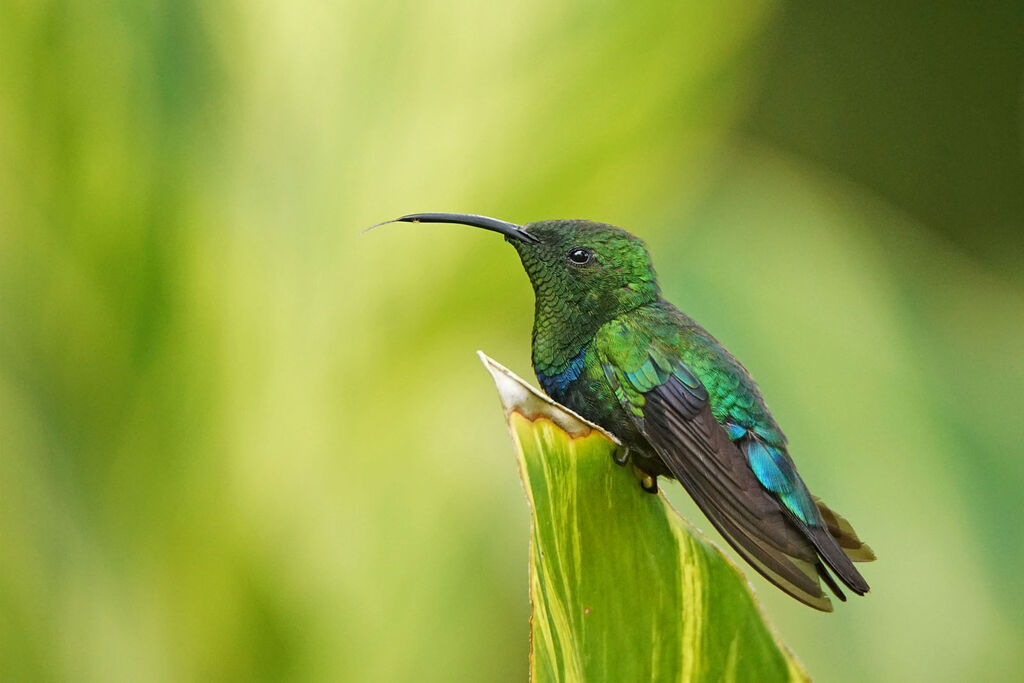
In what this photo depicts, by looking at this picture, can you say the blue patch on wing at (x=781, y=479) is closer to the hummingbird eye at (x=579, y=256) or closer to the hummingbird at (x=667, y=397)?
the hummingbird at (x=667, y=397)

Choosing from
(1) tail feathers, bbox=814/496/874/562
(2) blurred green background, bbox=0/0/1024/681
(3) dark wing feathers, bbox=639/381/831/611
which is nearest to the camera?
(3) dark wing feathers, bbox=639/381/831/611

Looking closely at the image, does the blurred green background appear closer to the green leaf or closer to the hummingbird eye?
the hummingbird eye

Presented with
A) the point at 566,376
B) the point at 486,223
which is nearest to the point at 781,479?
the point at 566,376

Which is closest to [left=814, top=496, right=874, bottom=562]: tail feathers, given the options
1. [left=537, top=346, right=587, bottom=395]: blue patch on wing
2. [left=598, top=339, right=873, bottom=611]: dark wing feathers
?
[left=598, top=339, right=873, bottom=611]: dark wing feathers

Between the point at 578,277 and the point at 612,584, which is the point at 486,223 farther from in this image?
the point at 612,584

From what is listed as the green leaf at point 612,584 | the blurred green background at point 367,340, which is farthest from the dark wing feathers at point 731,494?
the blurred green background at point 367,340

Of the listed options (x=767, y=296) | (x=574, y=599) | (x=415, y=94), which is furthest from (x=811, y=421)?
(x=574, y=599)

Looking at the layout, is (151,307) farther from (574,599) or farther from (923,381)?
(923,381)
